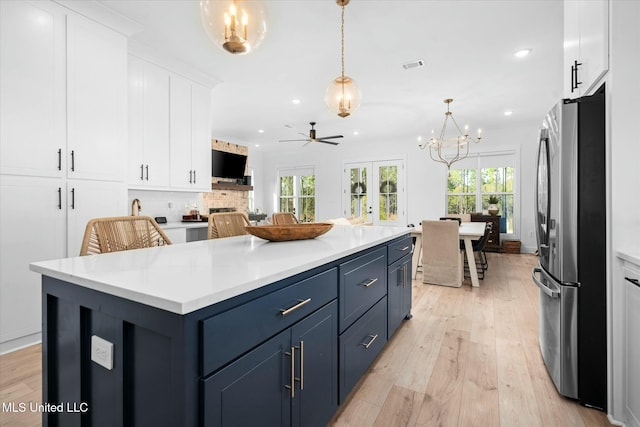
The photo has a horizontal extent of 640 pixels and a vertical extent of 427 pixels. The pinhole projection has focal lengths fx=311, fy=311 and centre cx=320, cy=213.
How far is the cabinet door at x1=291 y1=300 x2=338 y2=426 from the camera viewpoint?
1104 mm

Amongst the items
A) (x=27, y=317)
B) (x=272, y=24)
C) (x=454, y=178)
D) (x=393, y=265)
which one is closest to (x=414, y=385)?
(x=393, y=265)

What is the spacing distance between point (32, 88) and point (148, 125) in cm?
120

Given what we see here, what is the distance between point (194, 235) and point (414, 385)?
3023mm

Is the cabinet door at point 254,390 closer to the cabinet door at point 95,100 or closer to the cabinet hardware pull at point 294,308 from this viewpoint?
the cabinet hardware pull at point 294,308

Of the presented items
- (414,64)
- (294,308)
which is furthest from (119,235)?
(414,64)

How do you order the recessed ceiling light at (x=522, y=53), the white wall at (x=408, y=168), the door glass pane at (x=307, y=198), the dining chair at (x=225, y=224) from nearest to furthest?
the dining chair at (x=225, y=224) → the recessed ceiling light at (x=522, y=53) → the white wall at (x=408, y=168) → the door glass pane at (x=307, y=198)

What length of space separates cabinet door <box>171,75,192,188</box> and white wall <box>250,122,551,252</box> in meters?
4.70

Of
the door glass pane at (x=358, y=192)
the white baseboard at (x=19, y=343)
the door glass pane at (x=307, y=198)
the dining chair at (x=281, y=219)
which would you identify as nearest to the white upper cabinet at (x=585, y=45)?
the dining chair at (x=281, y=219)

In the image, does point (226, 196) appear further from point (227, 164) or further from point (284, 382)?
point (284, 382)

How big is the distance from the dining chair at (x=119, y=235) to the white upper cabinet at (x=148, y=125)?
196 centimetres

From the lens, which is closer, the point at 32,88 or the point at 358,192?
the point at 32,88

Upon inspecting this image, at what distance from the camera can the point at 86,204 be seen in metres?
2.54

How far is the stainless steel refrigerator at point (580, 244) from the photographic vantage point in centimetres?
151

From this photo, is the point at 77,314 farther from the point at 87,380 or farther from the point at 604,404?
the point at 604,404
